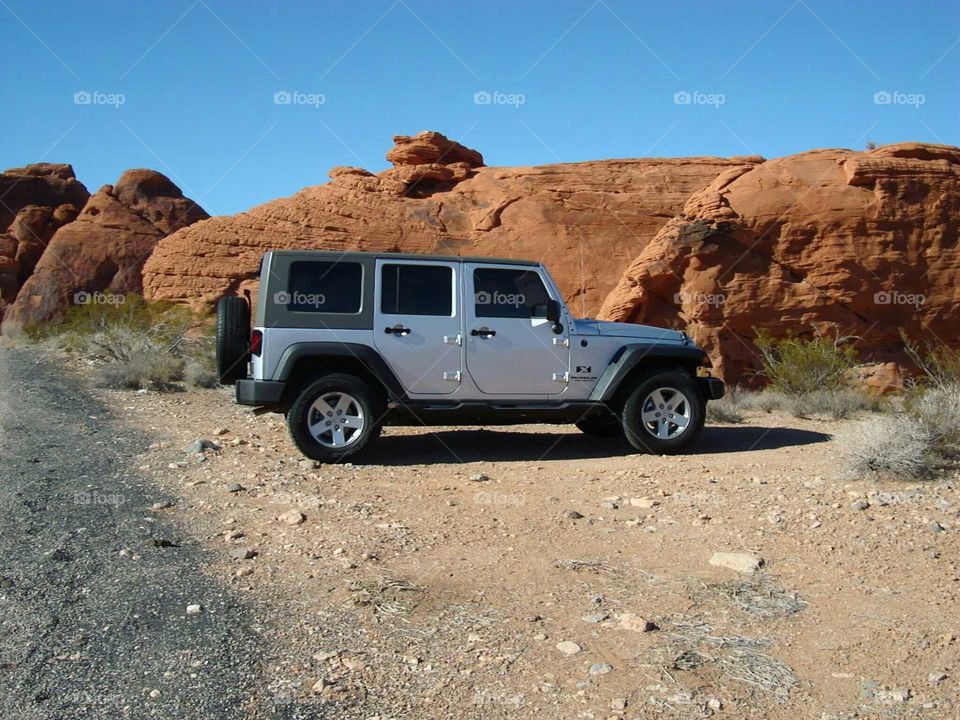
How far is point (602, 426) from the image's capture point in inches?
392

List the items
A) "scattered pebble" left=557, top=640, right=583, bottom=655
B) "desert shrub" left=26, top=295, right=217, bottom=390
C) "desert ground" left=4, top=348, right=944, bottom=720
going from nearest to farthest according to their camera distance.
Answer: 1. "desert ground" left=4, top=348, right=944, bottom=720
2. "scattered pebble" left=557, top=640, right=583, bottom=655
3. "desert shrub" left=26, top=295, right=217, bottom=390

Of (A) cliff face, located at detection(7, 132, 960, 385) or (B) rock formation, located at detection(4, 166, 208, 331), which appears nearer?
(A) cliff face, located at detection(7, 132, 960, 385)

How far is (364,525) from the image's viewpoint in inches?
247

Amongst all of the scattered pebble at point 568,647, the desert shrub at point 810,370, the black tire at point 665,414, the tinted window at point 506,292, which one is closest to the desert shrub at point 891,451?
the black tire at point 665,414

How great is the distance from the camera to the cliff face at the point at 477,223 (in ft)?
84.8

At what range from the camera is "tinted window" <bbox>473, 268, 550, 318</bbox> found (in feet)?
28.4

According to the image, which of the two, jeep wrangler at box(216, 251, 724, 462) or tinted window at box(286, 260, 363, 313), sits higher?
tinted window at box(286, 260, 363, 313)

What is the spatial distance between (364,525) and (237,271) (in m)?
21.3

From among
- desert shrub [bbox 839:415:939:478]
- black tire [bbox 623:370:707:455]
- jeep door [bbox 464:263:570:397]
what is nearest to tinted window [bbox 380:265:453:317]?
jeep door [bbox 464:263:570:397]

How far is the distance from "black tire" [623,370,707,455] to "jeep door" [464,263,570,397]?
76 cm

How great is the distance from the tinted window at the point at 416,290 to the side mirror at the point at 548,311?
0.85m

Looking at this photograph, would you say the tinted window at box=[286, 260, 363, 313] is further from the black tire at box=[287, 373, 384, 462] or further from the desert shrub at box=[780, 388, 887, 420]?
the desert shrub at box=[780, 388, 887, 420]

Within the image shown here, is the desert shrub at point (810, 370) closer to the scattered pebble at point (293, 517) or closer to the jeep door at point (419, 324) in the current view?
the jeep door at point (419, 324)

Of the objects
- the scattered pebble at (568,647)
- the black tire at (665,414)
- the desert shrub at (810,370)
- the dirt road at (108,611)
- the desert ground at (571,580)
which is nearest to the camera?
the dirt road at (108,611)
